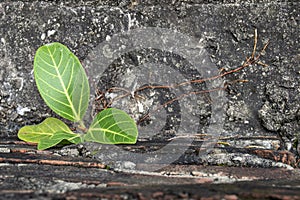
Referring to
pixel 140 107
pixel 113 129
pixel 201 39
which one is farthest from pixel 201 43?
pixel 113 129

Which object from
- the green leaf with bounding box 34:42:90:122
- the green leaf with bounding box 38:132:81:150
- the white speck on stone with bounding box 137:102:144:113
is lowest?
the green leaf with bounding box 38:132:81:150

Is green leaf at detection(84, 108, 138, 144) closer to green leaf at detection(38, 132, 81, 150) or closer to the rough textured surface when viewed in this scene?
green leaf at detection(38, 132, 81, 150)

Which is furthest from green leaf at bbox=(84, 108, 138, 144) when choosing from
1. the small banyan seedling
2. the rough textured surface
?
the rough textured surface

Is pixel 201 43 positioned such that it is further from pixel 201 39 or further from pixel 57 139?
pixel 57 139

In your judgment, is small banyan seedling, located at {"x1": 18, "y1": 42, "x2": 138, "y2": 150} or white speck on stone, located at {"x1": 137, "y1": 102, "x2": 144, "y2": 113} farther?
white speck on stone, located at {"x1": 137, "y1": 102, "x2": 144, "y2": 113}

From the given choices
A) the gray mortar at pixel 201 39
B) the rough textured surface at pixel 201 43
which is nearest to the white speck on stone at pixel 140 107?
the rough textured surface at pixel 201 43

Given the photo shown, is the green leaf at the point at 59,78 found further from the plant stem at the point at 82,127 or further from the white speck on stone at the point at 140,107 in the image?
the white speck on stone at the point at 140,107
